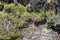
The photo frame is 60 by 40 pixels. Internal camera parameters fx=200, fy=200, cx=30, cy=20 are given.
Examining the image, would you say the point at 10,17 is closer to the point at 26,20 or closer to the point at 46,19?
the point at 26,20

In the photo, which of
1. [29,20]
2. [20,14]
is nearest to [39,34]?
[29,20]

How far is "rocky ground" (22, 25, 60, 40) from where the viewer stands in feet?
37.5

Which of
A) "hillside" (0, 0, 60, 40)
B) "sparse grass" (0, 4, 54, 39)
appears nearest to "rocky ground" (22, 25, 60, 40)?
"hillside" (0, 0, 60, 40)

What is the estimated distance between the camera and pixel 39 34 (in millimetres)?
11844

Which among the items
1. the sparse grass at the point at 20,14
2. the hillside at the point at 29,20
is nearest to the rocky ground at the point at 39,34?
the hillside at the point at 29,20

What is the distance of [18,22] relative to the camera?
40.6 ft

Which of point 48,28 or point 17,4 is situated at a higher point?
point 17,4

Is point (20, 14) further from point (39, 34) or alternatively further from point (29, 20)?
point (39, 34)

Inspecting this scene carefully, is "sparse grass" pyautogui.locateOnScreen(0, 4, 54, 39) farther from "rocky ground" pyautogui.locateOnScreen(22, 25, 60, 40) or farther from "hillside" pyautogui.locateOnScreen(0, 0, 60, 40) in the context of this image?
"rocky ground" pyautogui.locateOnScreen(22, 25, 60, 40)

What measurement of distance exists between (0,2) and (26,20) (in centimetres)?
299

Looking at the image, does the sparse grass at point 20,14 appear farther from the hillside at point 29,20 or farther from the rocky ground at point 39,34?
the rocky ground at point 39,34

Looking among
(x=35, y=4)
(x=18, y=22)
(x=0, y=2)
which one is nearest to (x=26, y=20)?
(x=18, y=22)

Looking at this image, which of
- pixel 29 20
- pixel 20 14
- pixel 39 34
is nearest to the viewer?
pixel 39 34

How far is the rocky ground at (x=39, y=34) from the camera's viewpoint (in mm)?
11438
